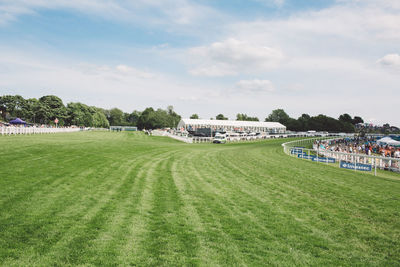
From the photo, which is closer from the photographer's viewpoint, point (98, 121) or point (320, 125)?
point (320, 125)

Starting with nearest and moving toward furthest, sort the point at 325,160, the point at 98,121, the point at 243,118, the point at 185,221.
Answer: the point at 185,221 < the point at 325,160 < the point at 98,121 < the point at 243,118

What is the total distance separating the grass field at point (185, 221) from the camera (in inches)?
197

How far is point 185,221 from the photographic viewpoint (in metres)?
6.82

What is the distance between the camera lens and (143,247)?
17.2 ft

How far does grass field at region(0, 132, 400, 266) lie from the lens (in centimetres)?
501

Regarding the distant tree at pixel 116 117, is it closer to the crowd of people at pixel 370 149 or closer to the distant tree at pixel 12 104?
the distant tree at pixel 12 104

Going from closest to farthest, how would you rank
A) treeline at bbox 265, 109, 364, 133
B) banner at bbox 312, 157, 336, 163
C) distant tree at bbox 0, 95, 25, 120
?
banner at bbox 312, 157, 336, 163 < distant tree at bbox 0, 95, 25, 120 < treeline at bbox 265, 109, 364, 133

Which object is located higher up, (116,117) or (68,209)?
(116,117)

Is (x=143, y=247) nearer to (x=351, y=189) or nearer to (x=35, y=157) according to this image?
(x=351, y=189)

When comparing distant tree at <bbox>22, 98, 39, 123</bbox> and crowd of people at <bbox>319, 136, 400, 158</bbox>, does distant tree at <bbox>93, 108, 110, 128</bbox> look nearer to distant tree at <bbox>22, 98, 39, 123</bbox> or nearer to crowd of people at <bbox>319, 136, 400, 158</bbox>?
distant tree at <bbox>22, 98, 39, 123</bbox>

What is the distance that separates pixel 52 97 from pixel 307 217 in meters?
106

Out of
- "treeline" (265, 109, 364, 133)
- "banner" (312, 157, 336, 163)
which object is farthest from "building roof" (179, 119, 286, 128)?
"banner" (312, 157, 336, 163)

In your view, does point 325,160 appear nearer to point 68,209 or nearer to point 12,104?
point 68,209

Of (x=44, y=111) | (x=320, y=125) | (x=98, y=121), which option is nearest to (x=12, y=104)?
(x=44, y=111)
